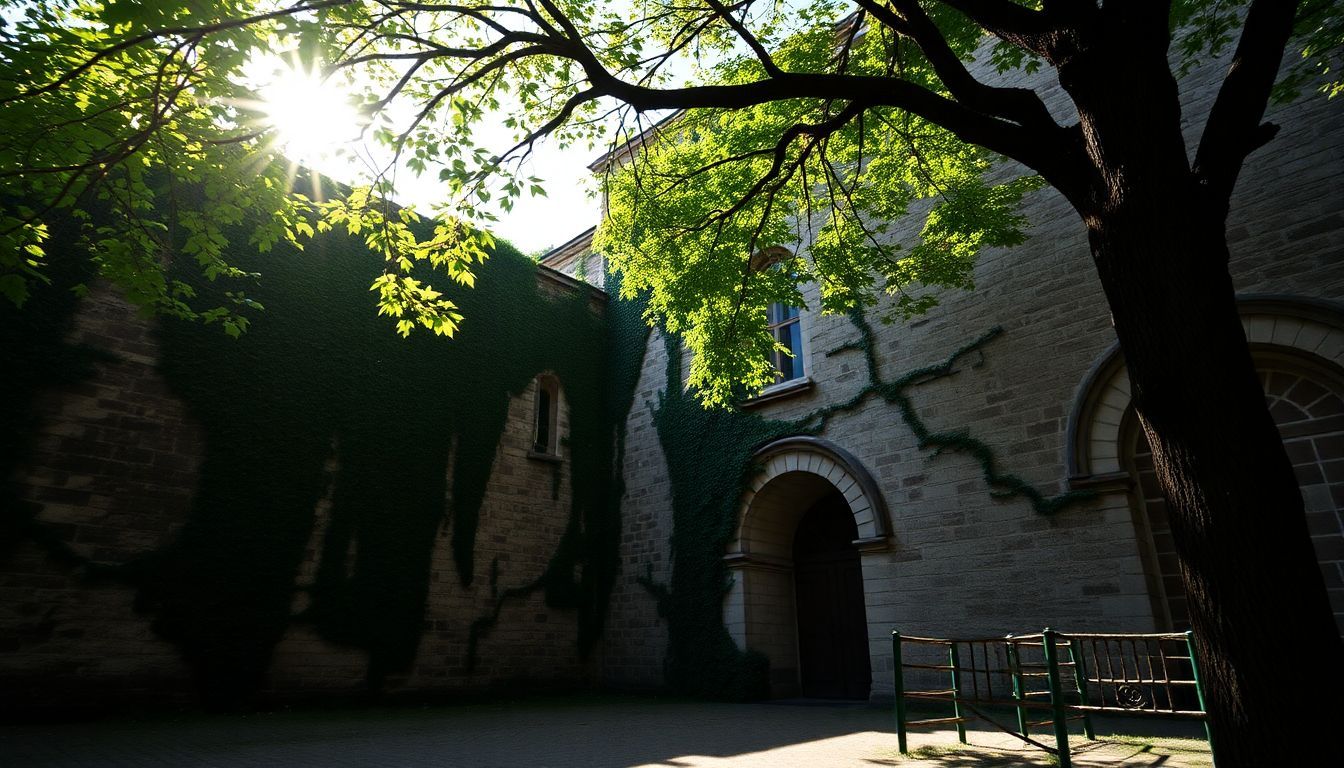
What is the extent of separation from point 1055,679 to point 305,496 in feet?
29.5

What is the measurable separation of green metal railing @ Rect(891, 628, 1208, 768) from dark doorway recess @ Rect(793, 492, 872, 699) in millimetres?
1830

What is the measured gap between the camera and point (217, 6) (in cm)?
410

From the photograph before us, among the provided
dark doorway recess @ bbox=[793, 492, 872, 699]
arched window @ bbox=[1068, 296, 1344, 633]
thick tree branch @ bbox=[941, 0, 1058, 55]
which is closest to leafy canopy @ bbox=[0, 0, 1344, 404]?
thick tree branch @ bbox=[941, 0, 1058, 55]

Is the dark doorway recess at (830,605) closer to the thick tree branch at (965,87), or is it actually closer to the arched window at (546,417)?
the arched window at (546,417)

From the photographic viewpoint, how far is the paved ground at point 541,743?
16.8ft

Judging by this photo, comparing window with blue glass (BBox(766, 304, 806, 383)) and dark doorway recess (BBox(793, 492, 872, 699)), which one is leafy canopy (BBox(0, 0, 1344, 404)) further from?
dark doorway recess (BBox(793, 492, 872, 699))

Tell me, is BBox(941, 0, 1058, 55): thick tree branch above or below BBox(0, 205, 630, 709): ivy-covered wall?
above

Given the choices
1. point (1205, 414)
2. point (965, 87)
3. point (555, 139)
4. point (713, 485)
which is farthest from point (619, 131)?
point (713, 485)

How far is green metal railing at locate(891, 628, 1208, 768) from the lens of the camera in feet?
14.7

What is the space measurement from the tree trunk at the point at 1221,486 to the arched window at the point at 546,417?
10.4m

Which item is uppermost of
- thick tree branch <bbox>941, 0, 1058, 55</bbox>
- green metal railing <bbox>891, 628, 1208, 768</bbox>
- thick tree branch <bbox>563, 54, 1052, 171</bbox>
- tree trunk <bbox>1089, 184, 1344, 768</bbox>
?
thick tree branch <bbox>941, 0, 1058, 55</bbox>

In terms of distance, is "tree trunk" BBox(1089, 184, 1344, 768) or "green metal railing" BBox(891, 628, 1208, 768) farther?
"green metal railing" BBox(891, 628, 1208, 768)

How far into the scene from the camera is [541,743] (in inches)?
244

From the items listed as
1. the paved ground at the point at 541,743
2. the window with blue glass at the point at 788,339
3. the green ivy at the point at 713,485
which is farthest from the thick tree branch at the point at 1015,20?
the window with blue glass at the point at 788,339
